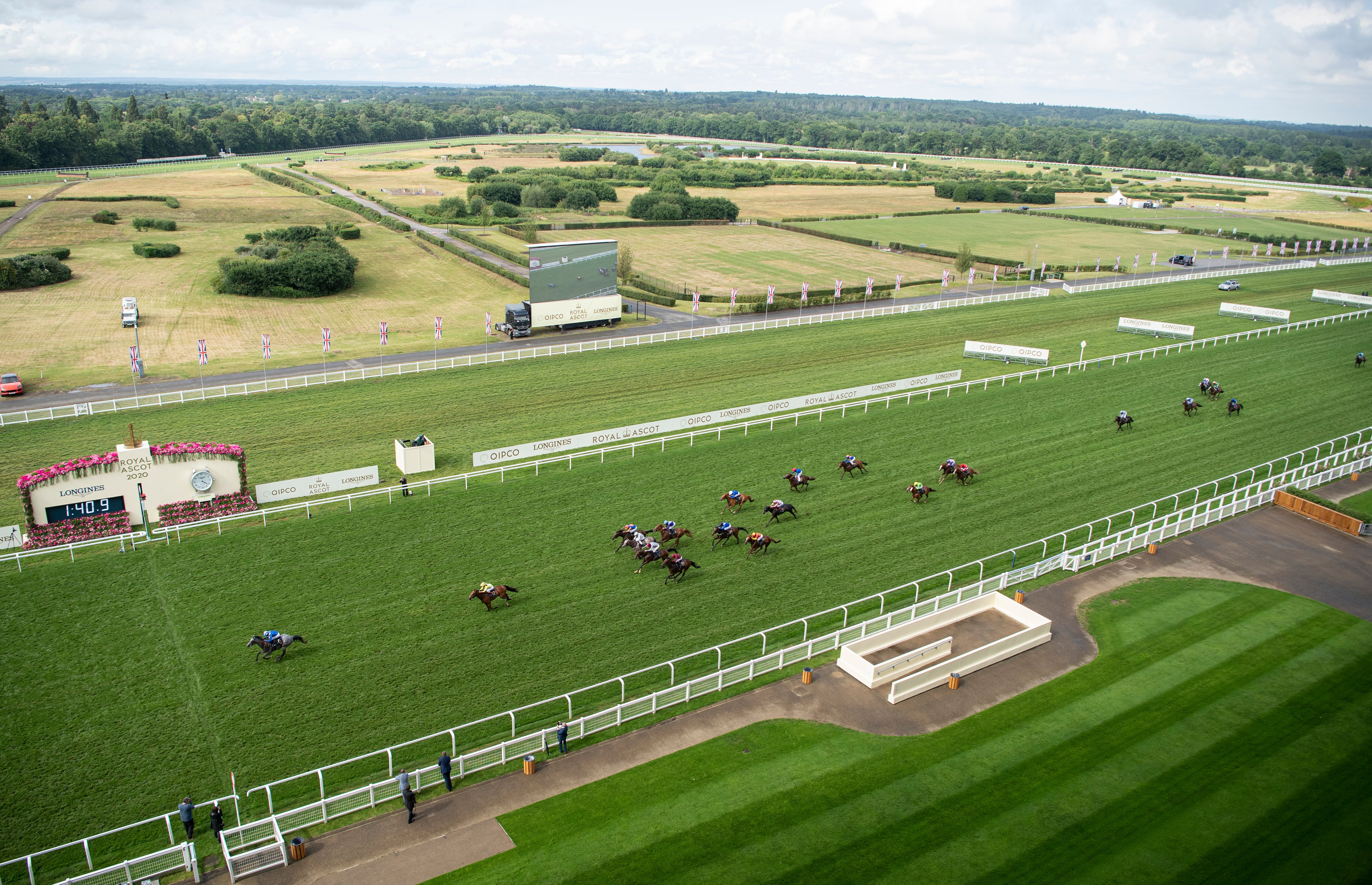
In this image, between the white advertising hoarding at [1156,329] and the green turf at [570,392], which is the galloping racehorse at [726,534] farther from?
the white advertising hoarding at [1156,329]

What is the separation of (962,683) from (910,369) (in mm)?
26381

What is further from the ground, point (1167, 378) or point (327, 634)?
point (1167, 378)

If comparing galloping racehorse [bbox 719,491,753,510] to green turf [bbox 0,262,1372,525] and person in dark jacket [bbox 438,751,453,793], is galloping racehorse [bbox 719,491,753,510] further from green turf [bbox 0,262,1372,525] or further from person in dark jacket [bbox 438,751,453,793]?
person in dark jacket [bbox 438,751,453,793]

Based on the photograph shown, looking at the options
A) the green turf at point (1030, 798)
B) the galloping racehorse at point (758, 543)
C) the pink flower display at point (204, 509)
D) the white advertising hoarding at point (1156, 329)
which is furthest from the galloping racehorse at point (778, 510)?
the white advertising hoarding at point (1156, 329)

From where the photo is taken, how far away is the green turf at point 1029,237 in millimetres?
85125

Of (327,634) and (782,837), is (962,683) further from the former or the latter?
(327,634)

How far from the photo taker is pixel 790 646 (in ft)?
64.2

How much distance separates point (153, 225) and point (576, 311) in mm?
53518

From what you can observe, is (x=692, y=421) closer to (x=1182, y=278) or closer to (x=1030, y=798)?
(x=1030, y=798)

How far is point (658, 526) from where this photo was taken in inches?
956

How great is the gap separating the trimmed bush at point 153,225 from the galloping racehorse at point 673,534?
75.8 metres

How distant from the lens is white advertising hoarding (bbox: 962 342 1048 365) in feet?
145

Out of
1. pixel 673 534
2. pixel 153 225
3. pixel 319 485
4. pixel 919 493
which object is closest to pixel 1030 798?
pixel 673 534

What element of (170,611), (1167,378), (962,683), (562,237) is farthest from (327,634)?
(562,237)
